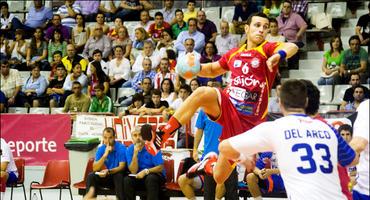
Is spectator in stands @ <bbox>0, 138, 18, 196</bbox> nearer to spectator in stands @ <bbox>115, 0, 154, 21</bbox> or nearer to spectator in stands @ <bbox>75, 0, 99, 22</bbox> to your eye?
spectator in stands @ <bbox>115, 0, 154, 21</bbox>

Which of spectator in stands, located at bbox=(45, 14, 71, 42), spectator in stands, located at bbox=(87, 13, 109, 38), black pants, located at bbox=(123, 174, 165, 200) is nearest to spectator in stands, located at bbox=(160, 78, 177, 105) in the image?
black pants, located at bbox=(123, 174, 165, 200)

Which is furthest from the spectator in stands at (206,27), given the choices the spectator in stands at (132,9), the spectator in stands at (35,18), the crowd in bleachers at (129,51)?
the spectator in stands at (35,18)

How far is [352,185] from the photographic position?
292 inches

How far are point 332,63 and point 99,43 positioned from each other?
584 cm

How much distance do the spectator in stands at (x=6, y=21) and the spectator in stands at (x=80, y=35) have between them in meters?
2.14

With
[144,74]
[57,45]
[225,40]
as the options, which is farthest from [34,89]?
[225,40]

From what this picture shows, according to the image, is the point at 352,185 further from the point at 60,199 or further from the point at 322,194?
the point at 60,199

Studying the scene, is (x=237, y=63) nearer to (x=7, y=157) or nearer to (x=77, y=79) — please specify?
(x=7, y=157)

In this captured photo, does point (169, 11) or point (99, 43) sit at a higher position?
point (169, 11)

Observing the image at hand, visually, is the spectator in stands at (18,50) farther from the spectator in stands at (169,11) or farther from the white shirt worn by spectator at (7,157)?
the white shirt worn by spectator at (7,157)

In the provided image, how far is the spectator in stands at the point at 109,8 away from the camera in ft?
69.4

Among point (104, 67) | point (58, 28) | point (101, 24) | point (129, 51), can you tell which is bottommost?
point (104, 67)

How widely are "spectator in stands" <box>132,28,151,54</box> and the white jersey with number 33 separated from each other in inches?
522

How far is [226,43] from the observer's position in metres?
18.3
